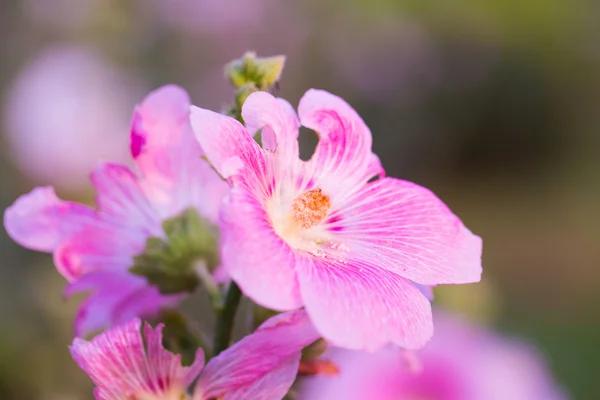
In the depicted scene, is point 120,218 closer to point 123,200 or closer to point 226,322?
point 123,200

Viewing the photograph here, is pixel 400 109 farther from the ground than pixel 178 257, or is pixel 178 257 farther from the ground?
pixel 178 257

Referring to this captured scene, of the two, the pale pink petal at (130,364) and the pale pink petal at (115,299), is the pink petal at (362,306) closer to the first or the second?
the pale pink petal at (130,364)

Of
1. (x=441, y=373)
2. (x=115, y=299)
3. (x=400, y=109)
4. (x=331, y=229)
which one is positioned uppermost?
(x=331, y=229)

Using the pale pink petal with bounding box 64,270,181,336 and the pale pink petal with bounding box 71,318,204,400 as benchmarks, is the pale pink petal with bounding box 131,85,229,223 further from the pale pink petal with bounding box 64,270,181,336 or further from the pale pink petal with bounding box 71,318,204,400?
the pale pink petal with bounding box 71,318,204,400

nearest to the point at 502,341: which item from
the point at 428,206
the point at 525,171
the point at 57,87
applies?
the point at 428,206

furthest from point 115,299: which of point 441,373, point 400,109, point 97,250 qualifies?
point 400,109

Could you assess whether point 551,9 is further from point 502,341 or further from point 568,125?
point 502,341

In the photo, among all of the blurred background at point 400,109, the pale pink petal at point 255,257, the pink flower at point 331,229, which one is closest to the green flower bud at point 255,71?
the pink flower at point 331,229
